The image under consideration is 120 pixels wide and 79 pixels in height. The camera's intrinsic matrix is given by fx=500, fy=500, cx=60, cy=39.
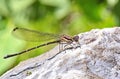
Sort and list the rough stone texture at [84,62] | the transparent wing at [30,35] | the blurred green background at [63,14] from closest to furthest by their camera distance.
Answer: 1. the rough stone texture at [84,62]
2. the transparent wing at [30,35]
3. the blurred green background at [63,14]

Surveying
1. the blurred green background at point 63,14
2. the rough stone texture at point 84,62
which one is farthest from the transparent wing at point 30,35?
the blurred green background at point 63,14

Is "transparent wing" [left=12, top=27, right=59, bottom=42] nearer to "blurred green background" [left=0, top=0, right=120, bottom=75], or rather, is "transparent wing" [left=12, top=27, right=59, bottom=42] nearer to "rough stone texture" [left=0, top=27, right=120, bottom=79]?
"rough stone texture" [left=0, top=27, right=120, bottom=79]

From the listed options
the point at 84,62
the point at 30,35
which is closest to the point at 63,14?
the point at 30,35

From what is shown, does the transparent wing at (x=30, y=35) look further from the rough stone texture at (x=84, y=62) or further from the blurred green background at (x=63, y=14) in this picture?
the blurred green background at (x=63, y=14)

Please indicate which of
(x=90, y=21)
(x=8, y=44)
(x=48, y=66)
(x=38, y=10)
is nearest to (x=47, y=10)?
(x=38, y=10)

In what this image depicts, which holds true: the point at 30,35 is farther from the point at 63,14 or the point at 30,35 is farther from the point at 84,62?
the point at 63,14

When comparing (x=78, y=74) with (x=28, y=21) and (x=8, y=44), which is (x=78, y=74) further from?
(x=28, y=21)

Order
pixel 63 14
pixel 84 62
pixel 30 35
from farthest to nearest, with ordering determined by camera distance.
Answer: pixel 63 14, pixel 30 35, pixel 84 62

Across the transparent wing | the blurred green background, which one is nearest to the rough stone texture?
the transparent wing
